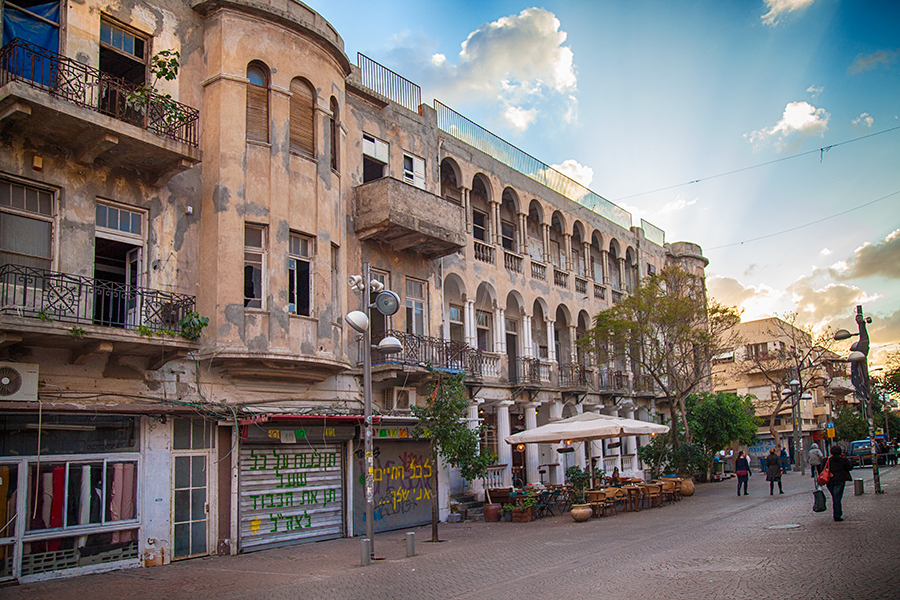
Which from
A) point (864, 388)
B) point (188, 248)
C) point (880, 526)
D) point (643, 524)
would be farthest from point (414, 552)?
point (864, 388)

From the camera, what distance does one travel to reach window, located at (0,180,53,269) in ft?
45.1

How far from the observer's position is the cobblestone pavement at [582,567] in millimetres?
10023

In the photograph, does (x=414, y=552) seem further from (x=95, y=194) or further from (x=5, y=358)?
(x=95, y=194)

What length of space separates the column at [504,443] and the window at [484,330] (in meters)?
2.27

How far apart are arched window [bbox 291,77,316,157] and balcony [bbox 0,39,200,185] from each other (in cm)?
277

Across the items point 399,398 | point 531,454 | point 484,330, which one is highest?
point 484,330

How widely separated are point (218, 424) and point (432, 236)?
8.75 m

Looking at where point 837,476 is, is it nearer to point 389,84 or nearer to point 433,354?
point 433,354

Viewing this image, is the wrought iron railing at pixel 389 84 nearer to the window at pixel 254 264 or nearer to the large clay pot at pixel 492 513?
the window at pixel 254 264

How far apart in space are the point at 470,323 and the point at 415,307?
3.13 m

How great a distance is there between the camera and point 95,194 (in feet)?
49.3

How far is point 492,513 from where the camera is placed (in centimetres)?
2200

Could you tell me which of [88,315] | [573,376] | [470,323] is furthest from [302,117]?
[573,376]

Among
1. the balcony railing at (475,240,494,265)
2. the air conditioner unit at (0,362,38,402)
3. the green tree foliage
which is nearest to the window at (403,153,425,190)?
the balcony railing at (475,240,494,265)
